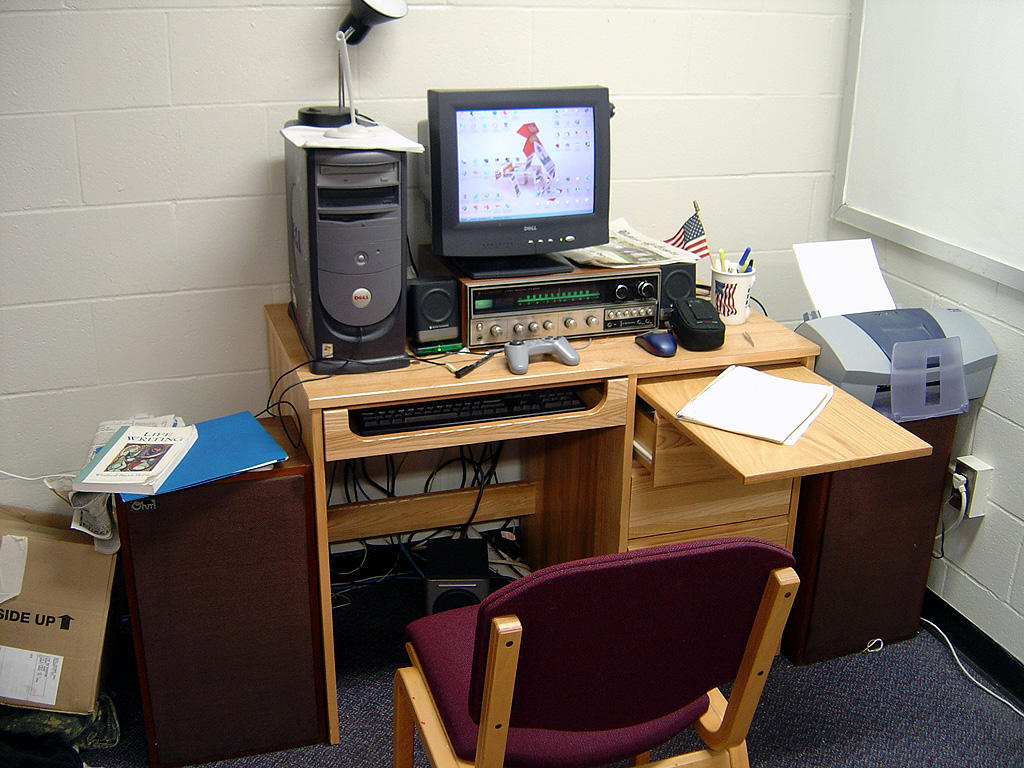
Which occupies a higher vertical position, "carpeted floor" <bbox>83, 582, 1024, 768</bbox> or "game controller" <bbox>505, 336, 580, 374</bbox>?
"game controller" <bbox>505, 336, 580, 374</bbox>

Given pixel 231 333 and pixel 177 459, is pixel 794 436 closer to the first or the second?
pixel 177 459

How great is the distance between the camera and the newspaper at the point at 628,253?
2.40m

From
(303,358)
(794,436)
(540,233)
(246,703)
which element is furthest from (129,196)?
(794,436)

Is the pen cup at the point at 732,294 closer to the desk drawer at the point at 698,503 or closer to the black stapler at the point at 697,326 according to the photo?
the black stapler at the point at 697,326

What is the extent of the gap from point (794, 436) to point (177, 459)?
1218mm

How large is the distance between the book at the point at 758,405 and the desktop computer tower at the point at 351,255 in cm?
64

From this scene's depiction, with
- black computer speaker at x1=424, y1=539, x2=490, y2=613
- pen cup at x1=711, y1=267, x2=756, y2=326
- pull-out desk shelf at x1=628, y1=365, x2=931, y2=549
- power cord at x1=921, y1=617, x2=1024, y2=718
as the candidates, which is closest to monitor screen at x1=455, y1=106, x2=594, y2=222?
pen cup at x1=711, y1=267, x2=756, y2=326

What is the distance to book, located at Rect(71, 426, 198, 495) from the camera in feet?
6.39

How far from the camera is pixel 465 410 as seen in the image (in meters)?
2.19

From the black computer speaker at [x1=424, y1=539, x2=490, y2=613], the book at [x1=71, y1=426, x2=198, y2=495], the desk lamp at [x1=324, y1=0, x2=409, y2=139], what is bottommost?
the black computer speaker at [x1=424, y1=539, x2=490, y2=613]

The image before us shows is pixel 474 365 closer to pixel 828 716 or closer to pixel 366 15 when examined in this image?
pixel 366 15

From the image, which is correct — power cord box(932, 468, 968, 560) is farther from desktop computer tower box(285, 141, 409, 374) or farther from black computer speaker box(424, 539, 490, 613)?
desktop computer tower box(285, 141, 409, 374)

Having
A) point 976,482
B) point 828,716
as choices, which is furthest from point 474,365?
point 976,482

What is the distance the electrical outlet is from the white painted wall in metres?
0.03
